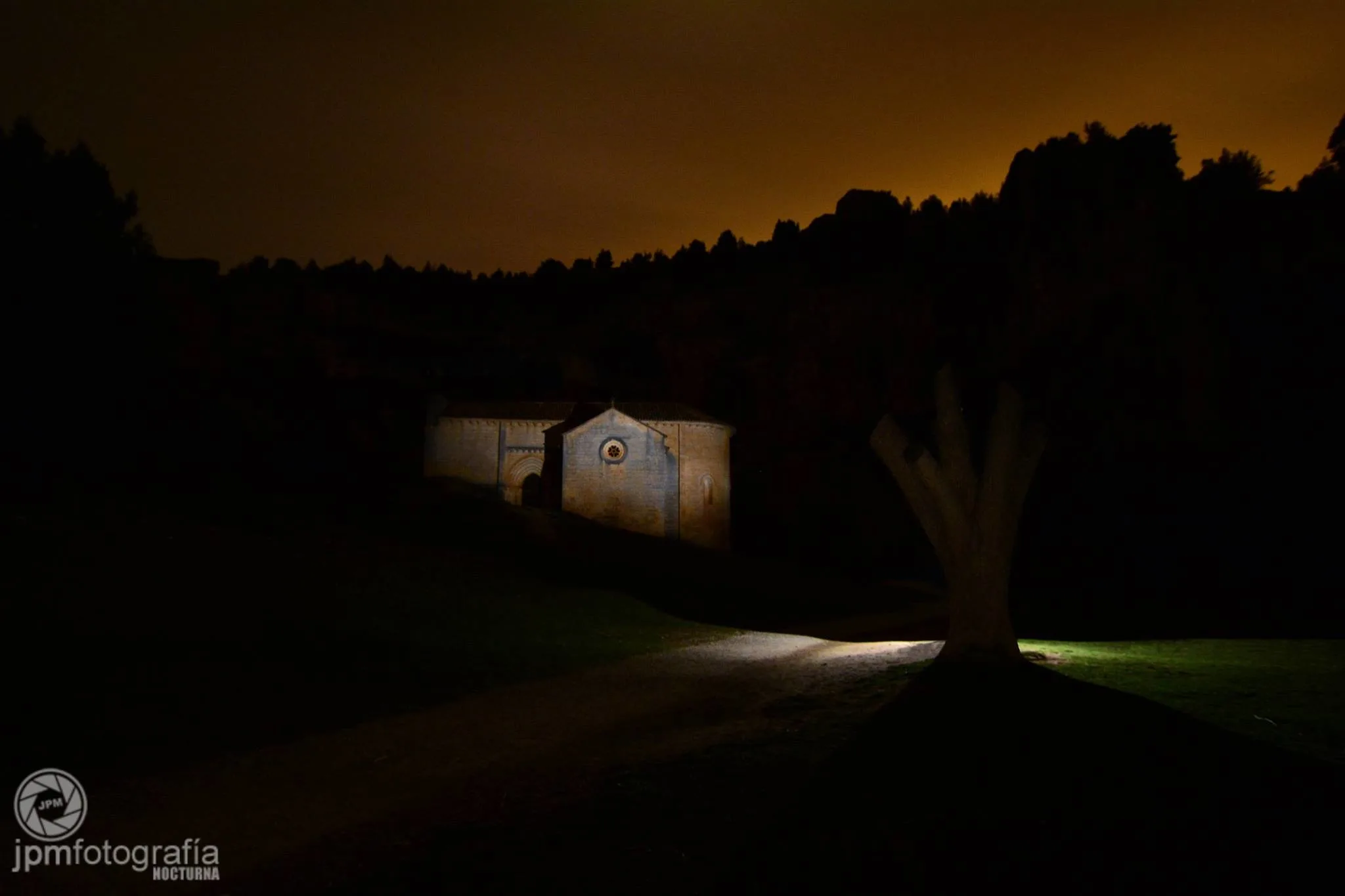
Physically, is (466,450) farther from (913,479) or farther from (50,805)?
(50,805)

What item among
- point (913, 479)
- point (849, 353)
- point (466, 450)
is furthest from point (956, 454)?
point (849, 353)

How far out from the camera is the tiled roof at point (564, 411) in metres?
42.3

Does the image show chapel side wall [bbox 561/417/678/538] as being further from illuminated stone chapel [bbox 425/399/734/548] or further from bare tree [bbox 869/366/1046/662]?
bare tree [bbox 869/366/1046/662]

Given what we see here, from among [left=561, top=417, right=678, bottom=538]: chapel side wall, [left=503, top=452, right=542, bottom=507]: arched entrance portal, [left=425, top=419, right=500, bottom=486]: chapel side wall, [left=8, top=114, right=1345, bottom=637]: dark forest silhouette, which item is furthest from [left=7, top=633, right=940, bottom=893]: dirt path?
[left=425, top=419, right=500, bottom=486]: chapel side wall

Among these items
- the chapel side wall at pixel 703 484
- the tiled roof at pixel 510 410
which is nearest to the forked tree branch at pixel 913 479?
the chapel side wall at pixel 703 484

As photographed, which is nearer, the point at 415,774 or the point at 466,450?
the point at 415,774

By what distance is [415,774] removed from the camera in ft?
24.8

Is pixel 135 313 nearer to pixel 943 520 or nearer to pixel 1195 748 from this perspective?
pixel 943 520

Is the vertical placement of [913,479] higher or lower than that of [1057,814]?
higher

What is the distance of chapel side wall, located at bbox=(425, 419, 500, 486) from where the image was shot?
42688 mm

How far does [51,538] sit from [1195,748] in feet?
63.2

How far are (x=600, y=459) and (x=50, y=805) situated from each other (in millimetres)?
33778

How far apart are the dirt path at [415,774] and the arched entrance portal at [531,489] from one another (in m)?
31.6

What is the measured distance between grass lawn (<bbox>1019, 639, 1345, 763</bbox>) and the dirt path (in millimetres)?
3609
